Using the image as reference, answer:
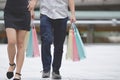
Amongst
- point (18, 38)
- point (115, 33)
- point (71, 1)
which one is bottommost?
point (115, 33)

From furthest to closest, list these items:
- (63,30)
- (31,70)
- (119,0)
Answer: (119,0) < (31,70) < (63,30)

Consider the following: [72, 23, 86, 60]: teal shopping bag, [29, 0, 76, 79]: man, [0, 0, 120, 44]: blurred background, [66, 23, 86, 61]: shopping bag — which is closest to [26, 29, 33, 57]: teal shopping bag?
[29, 0, 76, 79]: man

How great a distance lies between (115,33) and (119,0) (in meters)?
6.45

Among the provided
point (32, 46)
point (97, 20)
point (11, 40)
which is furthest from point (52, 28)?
point (97, 20)

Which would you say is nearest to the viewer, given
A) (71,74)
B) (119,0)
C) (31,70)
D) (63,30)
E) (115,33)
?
(63,30)

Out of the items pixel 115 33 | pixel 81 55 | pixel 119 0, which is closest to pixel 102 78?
pixel 81 55

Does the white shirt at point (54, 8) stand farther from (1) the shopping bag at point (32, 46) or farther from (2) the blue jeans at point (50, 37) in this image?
(1) the shopping bag at point (32, 46)

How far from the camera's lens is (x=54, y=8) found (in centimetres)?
738

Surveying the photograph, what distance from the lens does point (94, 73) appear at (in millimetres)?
8727

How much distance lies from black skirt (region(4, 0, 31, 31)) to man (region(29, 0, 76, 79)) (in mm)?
187

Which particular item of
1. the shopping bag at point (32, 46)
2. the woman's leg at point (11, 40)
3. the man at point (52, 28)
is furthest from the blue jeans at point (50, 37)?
→ the woman's leg at point (11, 40)

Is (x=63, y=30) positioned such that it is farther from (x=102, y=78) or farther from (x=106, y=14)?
(x=106, y=14)

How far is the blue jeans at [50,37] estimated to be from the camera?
725cm

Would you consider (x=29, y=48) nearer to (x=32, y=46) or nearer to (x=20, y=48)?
(x=32, y=46)
